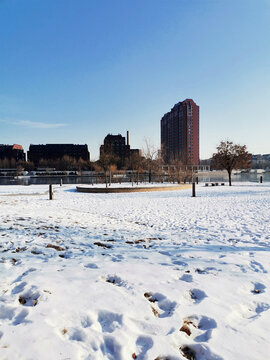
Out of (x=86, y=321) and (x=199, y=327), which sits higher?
(x=86, y=321)

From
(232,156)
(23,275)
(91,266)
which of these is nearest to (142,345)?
(91,266)

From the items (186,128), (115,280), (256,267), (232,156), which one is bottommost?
(256,267)

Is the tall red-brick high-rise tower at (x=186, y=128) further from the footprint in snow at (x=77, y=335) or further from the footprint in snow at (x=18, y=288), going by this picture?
the footprint in snow at (x=77, y=335)

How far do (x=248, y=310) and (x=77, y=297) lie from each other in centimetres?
216

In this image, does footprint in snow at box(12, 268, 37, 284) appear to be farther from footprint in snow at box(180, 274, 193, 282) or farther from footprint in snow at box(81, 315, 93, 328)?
footprint in snow at box(180, 274, 193, 282)

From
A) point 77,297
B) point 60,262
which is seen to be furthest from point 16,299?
point 60,262

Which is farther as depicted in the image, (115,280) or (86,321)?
(115,280)


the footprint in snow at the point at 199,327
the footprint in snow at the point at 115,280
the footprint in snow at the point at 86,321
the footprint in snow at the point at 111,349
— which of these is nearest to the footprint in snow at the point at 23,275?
the footprint in snow at the point at 115,280

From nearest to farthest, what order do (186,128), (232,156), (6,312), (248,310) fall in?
(6,312) < (248,310) < (232,156) < (186,128)

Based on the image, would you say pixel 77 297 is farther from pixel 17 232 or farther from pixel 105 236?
pixel 17 232

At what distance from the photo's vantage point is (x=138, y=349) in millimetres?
2188

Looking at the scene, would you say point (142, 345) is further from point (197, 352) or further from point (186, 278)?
Answer: point (186, 278)

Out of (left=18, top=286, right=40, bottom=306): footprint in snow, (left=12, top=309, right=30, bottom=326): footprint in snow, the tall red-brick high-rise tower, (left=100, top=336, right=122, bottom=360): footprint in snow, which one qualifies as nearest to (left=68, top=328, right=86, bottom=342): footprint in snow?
(left=100, top=336, right=122, bottom=360): footprint in snow

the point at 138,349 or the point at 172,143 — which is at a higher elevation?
the point at 172,143
